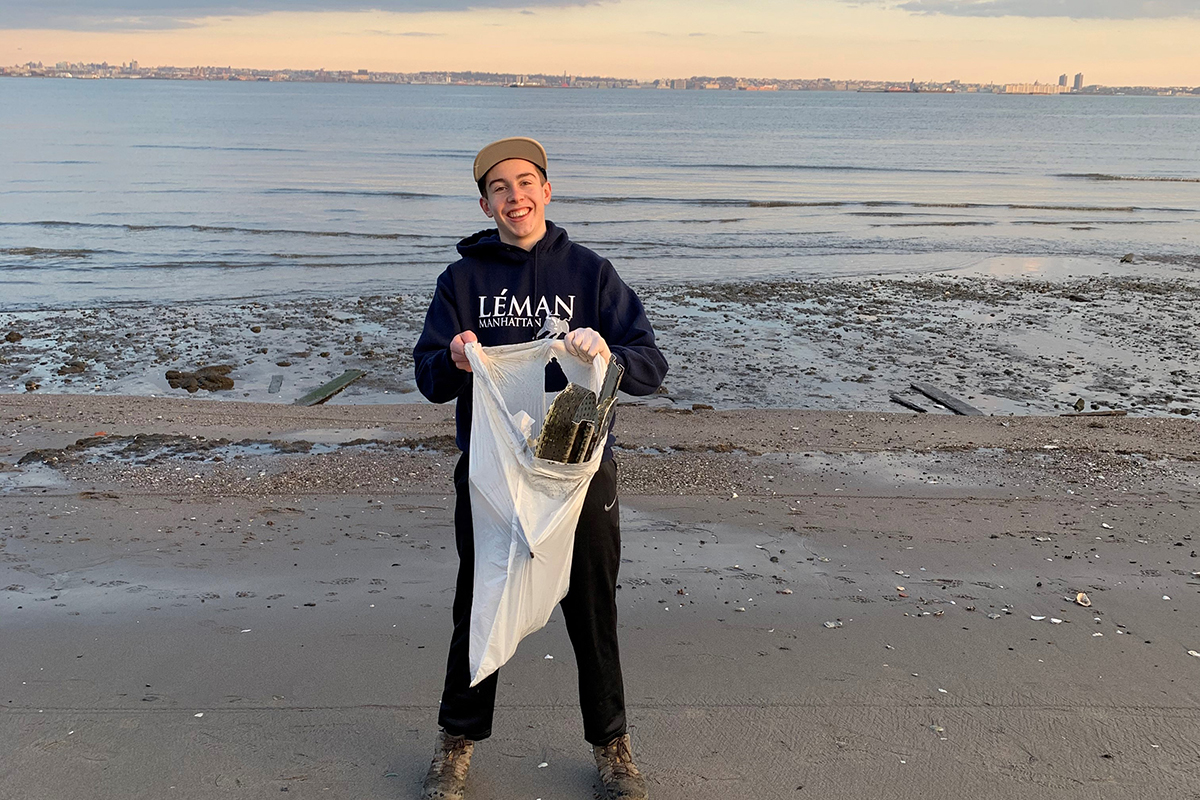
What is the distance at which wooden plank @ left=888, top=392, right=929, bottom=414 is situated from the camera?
8.55 meters

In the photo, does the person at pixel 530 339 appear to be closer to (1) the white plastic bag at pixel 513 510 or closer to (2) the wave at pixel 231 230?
(1) the white plastic bag at pixel 513 510

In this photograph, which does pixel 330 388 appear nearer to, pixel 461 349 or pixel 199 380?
pixel 199 380

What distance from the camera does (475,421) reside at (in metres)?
2.66

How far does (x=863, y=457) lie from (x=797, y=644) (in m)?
2.84

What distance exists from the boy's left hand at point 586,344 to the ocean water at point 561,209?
12282 millimetres

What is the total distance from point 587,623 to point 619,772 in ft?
1.53

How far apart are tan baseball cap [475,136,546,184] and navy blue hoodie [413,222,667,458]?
0.62 feet

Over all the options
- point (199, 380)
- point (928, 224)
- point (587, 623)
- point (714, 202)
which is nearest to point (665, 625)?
point (587, 623)

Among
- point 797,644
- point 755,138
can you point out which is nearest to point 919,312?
point 797,644

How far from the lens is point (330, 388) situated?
8914mm

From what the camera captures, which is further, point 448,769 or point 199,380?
point 199,380

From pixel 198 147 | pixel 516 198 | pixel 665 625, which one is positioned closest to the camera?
pixel 516 198

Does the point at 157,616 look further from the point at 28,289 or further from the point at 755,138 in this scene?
the point at 755,138

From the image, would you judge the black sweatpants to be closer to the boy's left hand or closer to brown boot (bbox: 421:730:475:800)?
brown boot (bbox: 421:730:475:800)
